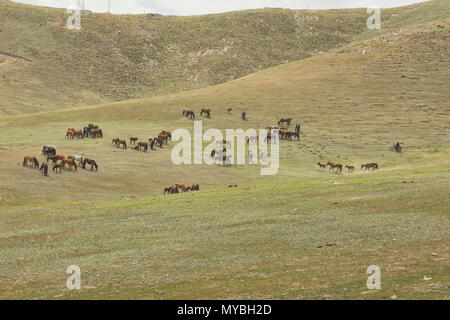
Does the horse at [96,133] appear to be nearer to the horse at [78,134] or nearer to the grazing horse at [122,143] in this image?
the horse at [78,134]

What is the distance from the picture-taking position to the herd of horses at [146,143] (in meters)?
83.1

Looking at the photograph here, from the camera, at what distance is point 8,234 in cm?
3862

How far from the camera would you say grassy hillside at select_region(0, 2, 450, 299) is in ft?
82.6

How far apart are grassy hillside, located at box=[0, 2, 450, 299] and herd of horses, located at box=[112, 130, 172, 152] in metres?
2.25

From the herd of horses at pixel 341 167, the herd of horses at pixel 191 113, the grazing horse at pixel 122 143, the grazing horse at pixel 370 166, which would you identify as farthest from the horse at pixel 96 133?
the grazing horse at pixel 370 166

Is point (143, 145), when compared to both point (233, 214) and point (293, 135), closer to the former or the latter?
point (293, 135)

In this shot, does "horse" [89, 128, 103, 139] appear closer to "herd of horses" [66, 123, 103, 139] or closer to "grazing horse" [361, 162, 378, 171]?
"herd of horses" [66, 123, 103, 139]

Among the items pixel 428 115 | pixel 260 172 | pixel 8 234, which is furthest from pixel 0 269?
pixel 428 115

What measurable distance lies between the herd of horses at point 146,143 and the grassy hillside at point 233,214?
7.40ft

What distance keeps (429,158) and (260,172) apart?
2632cm

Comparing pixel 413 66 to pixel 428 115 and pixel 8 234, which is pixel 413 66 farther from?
pixel 8 234

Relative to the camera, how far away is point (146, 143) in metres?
83.1

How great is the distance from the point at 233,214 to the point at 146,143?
42.4m

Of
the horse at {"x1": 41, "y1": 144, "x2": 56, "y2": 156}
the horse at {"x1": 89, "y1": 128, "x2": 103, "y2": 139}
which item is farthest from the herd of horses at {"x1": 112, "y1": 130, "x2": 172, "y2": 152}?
the horse at {"x1": 41, "y1": 144, "x2": 56, "y2": 156}
